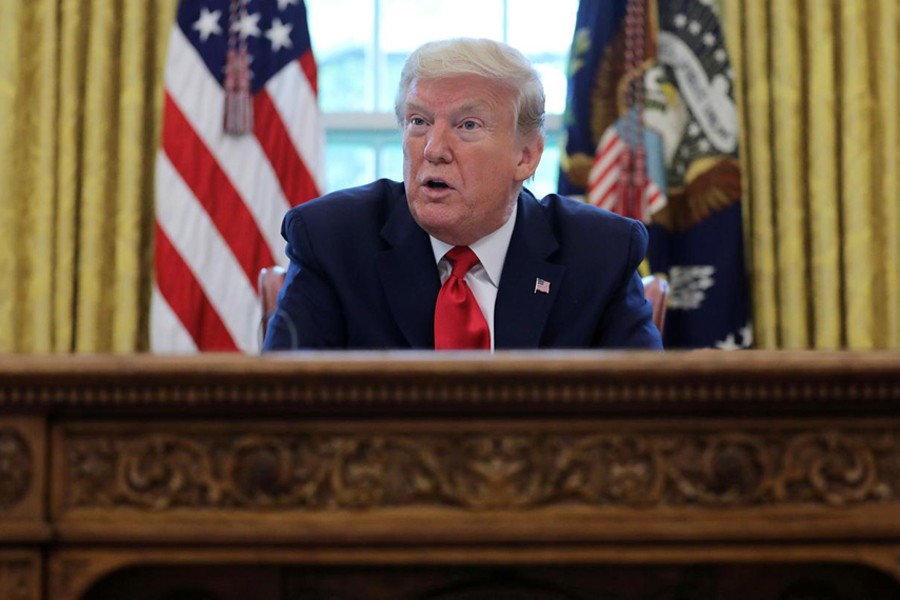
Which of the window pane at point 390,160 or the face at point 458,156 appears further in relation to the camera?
the window pane at point 390,160

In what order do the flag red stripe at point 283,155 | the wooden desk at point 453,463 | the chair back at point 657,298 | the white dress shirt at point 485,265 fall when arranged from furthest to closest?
1. the flag red stripe at point 283,155
2. the chair back at point 657,298
3. the white dress shirt at point 485,265
4. the wooden desk at point 453,463

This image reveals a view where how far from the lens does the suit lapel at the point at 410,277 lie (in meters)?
2.26

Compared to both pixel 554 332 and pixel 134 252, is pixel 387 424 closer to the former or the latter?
pixel 554 332

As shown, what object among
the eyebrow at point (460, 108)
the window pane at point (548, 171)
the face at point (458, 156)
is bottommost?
the face at point (458, 156)

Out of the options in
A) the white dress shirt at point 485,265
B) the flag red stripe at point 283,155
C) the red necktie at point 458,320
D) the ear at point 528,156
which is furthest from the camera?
the flag red stripe at point 283,155

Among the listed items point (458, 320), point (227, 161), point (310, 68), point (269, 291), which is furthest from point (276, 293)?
point (310, 68)

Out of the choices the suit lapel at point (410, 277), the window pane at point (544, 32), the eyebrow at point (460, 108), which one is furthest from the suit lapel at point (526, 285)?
the window pane at point (544, 32)

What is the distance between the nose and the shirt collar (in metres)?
0.15

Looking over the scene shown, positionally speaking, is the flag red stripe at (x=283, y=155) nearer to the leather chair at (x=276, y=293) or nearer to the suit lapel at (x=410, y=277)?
the leather chair at (x=276, y=293)

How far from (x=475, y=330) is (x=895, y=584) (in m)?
1.03

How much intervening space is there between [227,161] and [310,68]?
1.24 feet

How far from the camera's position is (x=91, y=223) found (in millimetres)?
3576

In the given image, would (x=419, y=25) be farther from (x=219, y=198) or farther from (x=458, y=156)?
(x=458, y=156)

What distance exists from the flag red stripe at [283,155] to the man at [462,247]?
3.82 ft
